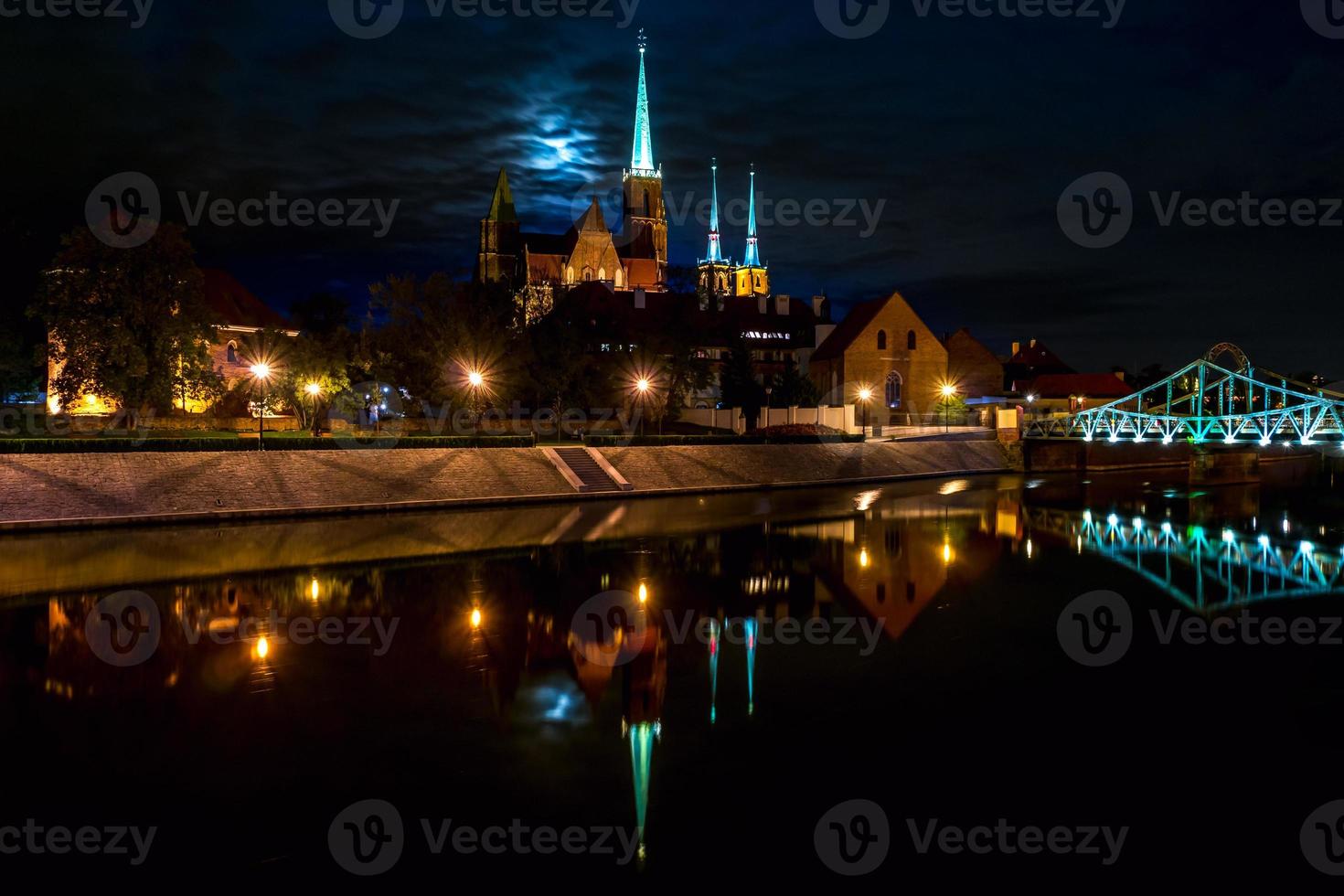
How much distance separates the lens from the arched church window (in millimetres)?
73438

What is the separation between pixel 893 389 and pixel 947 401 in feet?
14.7

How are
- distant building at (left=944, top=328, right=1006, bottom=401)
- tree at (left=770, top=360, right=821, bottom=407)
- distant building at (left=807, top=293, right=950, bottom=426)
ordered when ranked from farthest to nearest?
distant building at (left=944, top=328, right=1006, bottom=401) < distant building at (left=807, top=293, right=950, bottom=426) < tree at (left=770, top=360, right=821, bottom=407)

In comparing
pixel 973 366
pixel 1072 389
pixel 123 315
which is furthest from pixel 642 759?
pixel 1072 389

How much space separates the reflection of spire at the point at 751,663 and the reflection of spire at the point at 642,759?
1.43 m

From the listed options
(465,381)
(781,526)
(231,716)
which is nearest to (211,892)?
(231,716)

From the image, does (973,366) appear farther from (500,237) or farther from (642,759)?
(642,759)

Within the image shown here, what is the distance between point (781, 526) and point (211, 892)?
2406 centimetres

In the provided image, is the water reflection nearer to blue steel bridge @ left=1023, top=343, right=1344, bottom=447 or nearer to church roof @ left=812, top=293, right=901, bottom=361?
blue steel bridge @ left=1023, top=343, right=1344, bottom=447

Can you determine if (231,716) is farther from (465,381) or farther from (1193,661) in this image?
(465,381)

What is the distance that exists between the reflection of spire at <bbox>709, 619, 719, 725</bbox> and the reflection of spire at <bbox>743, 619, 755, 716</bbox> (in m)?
0.45

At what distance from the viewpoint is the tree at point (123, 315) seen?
3616 cm

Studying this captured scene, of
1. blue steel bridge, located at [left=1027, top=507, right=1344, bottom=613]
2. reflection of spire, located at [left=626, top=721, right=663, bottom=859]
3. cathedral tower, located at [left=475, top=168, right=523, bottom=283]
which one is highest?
cathedral tower, located at [left=475, top=168, right=523, bottom=283]

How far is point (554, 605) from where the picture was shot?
58.8 ft

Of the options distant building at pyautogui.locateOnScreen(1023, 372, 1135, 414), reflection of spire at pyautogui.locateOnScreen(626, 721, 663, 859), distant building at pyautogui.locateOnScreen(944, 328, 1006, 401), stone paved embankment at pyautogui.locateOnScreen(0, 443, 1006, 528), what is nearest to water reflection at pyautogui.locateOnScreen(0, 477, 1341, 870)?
reflection of spire at pyautogui.locateOnScreen(626, 721, 663, 859)
